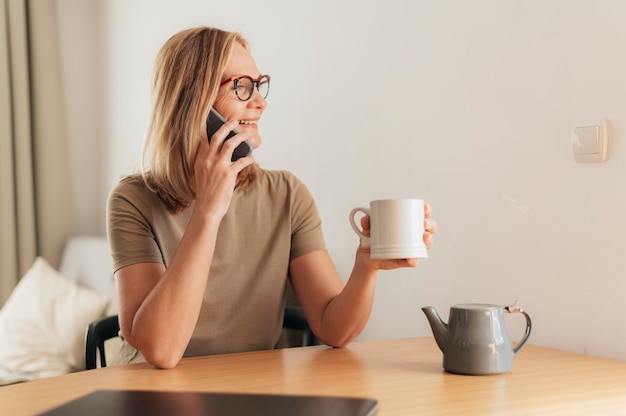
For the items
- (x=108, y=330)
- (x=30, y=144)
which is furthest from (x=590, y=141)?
(x=30, y=144)

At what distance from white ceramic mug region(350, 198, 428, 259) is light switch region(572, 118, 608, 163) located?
0.33 metres

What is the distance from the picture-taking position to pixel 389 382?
3.43 feet

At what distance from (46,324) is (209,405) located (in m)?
1.96

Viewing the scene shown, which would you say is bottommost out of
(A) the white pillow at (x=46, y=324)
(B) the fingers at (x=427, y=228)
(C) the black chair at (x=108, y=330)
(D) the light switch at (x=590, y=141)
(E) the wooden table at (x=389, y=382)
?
(A) the white pillow at (x=46, y=324)

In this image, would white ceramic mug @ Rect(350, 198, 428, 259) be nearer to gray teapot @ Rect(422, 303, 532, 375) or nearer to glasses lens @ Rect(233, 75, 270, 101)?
gray teapot @ Rect(422, 303, 532, 375)

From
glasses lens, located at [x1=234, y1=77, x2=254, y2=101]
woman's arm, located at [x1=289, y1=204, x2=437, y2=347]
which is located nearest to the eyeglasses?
glasses lens, located at [x1=234, y1=77, x2=254, y2=101]

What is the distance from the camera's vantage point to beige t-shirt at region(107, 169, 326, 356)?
146 cm

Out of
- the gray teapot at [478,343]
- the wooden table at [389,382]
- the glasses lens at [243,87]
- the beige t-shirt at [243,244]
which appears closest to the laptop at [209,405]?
the wooden table at [389,382]

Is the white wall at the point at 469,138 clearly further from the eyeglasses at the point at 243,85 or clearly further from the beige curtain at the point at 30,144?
the beige curtain at the point at 30,144

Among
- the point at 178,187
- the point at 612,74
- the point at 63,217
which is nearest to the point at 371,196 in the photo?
the point at 178,187

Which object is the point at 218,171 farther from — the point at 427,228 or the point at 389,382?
the point at 389,382

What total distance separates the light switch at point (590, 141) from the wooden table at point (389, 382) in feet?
1.13

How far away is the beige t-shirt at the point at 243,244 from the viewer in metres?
1.46

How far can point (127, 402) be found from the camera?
0.93m
